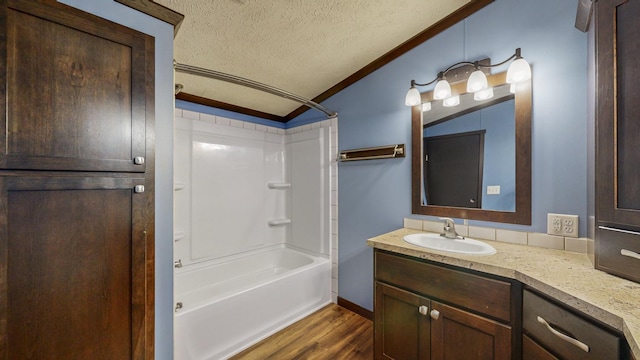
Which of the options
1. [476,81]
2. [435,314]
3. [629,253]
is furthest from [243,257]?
[629,253]

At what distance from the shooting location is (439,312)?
1273 mm

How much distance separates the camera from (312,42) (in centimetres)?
179

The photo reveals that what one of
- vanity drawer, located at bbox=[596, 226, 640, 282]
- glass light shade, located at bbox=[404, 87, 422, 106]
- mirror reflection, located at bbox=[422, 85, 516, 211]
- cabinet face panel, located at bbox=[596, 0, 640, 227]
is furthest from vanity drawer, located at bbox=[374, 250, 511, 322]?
glass light shade, located at bbox=[404, 87, 422, 106]

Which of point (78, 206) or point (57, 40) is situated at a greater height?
point (57, 40)

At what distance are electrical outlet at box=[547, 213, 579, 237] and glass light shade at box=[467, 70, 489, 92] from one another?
2.79 feet

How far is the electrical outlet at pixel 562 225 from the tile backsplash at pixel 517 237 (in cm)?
3

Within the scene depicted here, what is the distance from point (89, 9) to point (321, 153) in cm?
191

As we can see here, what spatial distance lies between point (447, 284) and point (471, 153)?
3.06 feet

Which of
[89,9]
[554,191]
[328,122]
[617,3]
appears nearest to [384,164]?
[328,122]

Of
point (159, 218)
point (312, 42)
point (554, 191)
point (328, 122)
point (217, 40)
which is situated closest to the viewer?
point (159, 218)

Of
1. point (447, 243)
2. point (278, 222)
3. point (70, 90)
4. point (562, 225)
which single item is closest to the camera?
point (70, 90)

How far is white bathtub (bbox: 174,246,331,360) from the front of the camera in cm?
161

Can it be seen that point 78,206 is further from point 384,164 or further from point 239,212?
point 384,164

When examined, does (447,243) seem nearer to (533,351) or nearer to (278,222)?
(533,351)
